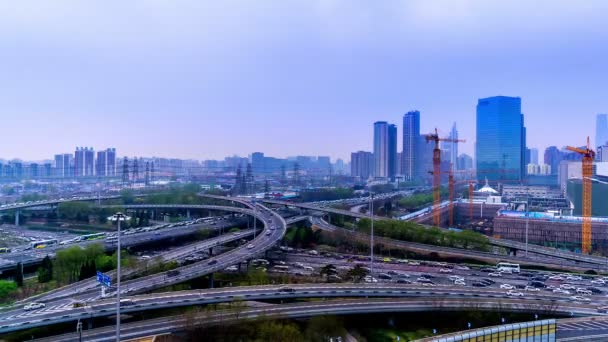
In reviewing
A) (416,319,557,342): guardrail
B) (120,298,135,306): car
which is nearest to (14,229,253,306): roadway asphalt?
(120,298,135,306): car

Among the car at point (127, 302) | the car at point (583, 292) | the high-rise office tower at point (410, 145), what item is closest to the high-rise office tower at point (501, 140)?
the high-rise office tower at point (410, 145)

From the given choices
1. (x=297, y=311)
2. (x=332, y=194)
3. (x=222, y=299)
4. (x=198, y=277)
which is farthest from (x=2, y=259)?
(x=332, y=194)

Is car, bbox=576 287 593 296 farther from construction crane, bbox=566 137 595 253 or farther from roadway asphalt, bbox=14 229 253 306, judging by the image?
roadway asphalt, bbox=14 229 253 306

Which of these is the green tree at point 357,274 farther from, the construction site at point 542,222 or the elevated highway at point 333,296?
the construction site at point 542,222

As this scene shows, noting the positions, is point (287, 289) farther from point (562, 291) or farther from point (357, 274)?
point (562, 291)

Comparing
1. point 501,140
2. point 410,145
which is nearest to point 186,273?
point 410,145

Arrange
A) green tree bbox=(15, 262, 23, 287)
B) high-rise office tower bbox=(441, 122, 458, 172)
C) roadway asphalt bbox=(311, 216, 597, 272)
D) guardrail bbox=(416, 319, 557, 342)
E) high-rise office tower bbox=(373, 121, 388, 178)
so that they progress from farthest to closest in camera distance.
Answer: high-rise office tower bbox=(441, 122, 458, 172) → high-rise office tower bbox=(373, 121, 388, 178) → roadway asphalt bbox=(311, 216, 597, 272) → green tree bbox=(15, 262, 23, 287) → guardrail bbox=(416, 319, 557, 342)
